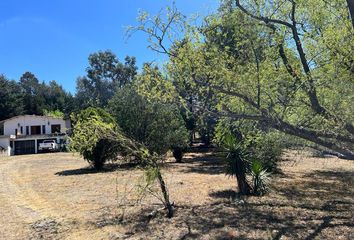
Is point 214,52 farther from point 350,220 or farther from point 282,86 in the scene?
point 350,220

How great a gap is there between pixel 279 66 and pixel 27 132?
51718mm

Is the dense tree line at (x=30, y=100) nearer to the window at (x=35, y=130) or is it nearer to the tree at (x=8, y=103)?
the tree at (x=8, y=103)

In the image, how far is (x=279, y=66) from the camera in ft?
26.9

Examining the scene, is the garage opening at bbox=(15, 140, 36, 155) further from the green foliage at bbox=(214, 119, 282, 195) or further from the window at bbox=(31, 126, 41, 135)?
the green foliage at bbox=(214, 119, 282, 195)

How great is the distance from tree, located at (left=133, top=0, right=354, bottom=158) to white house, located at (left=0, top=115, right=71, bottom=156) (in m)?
43.5

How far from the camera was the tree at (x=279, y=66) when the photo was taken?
7414mm

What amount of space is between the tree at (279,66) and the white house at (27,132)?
143 feet

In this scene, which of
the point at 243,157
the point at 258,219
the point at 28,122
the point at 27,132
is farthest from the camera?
the point at 28,122

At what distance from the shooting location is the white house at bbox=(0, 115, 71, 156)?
162ft

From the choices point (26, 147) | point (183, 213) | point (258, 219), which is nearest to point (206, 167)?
point (183, 213)

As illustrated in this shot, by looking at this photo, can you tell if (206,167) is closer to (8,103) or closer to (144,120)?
(144,120)

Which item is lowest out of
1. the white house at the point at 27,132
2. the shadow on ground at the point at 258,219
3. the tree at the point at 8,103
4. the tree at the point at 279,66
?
the shadow on ground at the point at 258,219

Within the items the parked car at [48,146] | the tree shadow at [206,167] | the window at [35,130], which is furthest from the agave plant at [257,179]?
the window at [35,130]

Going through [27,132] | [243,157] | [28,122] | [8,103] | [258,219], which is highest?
[8,103]
